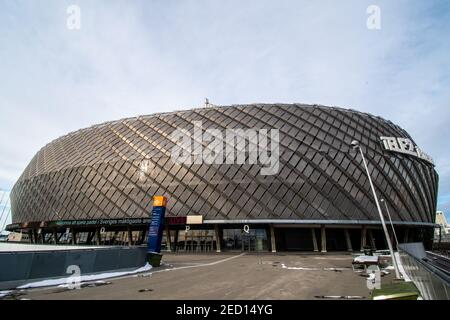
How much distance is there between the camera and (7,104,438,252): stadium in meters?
41.1

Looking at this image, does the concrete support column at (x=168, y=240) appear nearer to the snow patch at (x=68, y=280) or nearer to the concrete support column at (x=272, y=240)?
the concrete support column at (x=272, y=240)

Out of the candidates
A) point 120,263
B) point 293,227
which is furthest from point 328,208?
point 120,263

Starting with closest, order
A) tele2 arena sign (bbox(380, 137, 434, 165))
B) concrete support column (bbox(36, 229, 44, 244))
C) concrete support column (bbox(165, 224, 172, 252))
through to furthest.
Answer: concrete support column (bbox(165, 224, 172, 252)), tele2 arena sign (bbox(380, 137, 434, 165)), concrete support column (bbox(36, 229, 44, 244))

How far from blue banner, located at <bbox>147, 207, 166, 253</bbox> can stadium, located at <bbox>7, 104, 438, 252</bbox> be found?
19.5m

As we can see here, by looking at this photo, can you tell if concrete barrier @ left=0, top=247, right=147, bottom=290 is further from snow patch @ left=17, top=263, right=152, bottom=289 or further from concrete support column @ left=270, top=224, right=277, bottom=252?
concrete support column @ left=270, top=224, right=277, bottom=252

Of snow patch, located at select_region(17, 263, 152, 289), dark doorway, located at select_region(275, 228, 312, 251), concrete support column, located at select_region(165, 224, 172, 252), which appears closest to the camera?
snow patch, located at select_region(17, 263, 152, 289)

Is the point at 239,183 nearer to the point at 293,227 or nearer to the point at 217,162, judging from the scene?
the point at 217,162

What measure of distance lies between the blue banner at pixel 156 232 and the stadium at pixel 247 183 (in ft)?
64.0

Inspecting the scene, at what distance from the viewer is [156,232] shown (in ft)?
67.6

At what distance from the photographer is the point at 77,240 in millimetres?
53844

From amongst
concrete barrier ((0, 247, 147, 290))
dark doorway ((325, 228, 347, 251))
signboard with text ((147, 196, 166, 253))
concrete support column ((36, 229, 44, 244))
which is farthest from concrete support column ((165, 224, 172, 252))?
concrete support column ((36, 229, 44, 244))

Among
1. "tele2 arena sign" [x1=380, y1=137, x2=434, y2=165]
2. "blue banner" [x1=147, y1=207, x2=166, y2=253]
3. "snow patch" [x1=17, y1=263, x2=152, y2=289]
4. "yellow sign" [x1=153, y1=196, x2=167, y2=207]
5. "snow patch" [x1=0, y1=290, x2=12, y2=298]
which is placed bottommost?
"snow patch" [x1=17, y1=263, x2=152, y2=289]

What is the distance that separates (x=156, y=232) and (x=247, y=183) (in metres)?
22.8

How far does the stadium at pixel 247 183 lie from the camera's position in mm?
41062
